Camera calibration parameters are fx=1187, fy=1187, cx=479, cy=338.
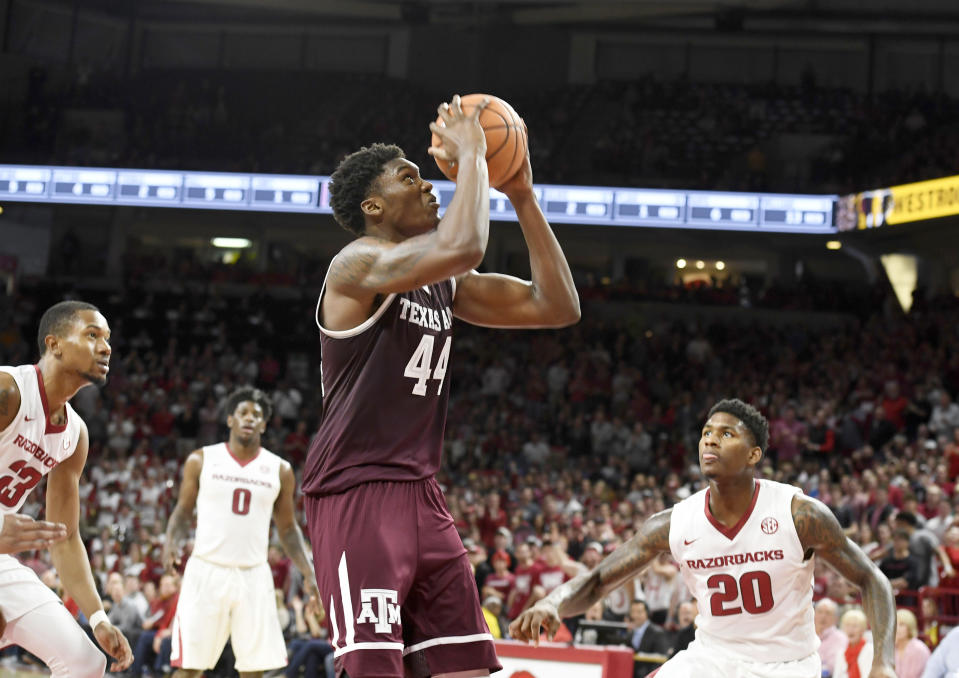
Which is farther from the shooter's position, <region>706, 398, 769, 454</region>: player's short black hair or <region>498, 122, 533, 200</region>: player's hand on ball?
<region>706, 398, 769, 454</region>: player's short black hair

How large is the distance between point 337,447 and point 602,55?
950 inches

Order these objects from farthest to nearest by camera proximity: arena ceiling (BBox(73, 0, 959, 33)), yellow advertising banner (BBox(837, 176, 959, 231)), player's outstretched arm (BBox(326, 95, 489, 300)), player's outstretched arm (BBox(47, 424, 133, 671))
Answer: arena ceiling (BBox(73, 0, 959, 33)) → yellow advertising banner (BBox(837, 176, 959, 231)) → player's outstretched arm (BBox(47, 424, 133, 671)) → player's outstretched arm (BBox(326, 95, 489, 300))

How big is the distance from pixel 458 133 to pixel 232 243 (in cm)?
2304

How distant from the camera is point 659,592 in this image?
11062mm

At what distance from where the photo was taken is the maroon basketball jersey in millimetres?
3426

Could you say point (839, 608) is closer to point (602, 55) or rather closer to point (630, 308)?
point (630, 308)

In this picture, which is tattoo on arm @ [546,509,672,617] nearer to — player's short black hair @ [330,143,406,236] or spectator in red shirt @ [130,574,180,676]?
player's short black hair @ [330,143,406,236]

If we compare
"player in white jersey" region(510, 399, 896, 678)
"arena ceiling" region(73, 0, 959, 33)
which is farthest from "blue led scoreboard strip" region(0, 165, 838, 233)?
"player in white jersey" region(510, 399, 896, 678)

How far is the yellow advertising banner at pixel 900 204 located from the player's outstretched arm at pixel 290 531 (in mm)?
12380

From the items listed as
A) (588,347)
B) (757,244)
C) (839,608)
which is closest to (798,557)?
(839,608)

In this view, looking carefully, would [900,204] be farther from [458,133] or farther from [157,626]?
[458,133]

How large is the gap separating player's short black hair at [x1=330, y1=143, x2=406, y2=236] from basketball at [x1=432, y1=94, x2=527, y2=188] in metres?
0.19

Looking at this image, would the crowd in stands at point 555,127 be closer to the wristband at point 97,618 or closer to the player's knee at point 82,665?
the wristband at point 97,618

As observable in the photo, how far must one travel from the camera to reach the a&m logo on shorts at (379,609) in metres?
3.28
